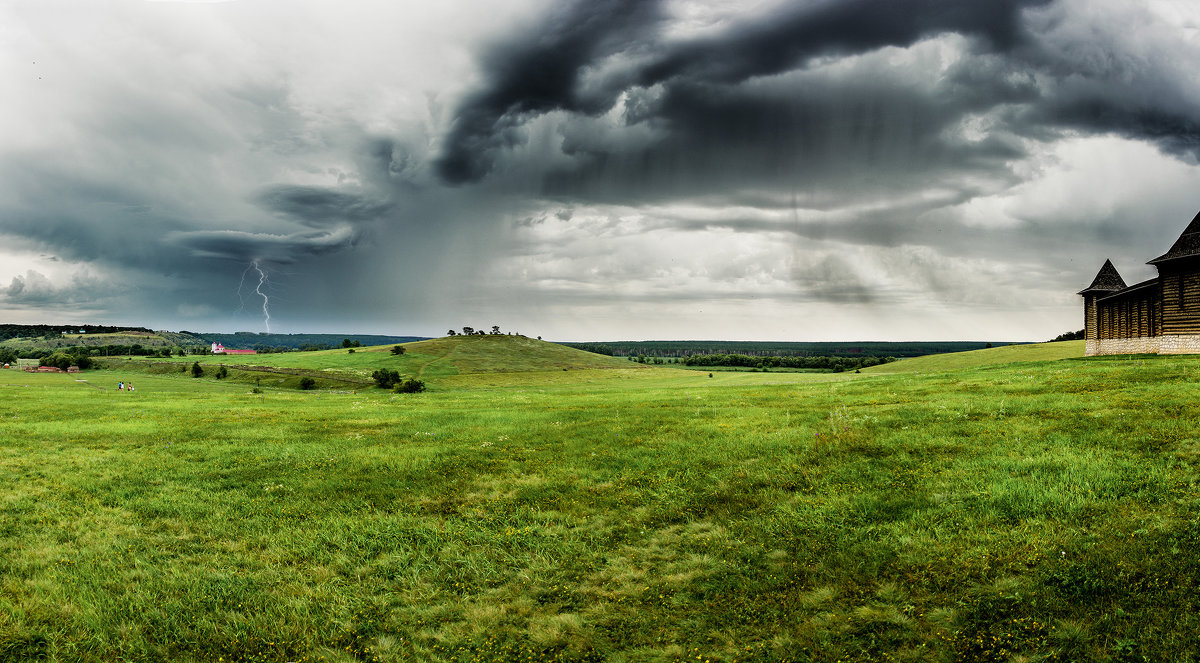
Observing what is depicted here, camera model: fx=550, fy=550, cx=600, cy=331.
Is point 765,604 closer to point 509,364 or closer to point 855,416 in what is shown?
point 855,416

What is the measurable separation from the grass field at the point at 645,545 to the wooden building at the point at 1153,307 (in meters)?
37.0

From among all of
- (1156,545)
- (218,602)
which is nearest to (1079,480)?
(1156,545)

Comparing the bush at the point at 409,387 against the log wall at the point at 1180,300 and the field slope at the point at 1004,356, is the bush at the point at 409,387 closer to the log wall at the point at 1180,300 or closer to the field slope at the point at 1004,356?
the field slope at the point at 1004,356

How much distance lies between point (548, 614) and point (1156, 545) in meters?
11.0

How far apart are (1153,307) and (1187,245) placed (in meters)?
11.2

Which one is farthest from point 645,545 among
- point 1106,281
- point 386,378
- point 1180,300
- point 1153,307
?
point 386,378

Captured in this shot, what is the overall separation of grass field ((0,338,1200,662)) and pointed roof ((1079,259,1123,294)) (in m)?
58.0

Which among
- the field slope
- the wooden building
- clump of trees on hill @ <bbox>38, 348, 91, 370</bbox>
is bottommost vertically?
clump of trees on hill @ <bbox>38, 348, 91, 370</bbox>

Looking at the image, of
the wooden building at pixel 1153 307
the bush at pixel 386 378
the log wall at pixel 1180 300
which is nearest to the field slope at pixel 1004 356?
the wooden building at pixel 1153 307

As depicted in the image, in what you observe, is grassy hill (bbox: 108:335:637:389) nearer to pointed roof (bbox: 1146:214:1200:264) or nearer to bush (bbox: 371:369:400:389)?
bush (bbox: 371:369:400:389)

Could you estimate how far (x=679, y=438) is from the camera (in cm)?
2188

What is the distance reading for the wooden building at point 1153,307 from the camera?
47.2 metres

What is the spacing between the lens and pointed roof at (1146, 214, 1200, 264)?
4680 cm

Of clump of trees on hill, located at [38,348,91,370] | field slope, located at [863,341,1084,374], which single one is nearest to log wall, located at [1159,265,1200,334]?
field slope, located at [863,341,1084,374]
